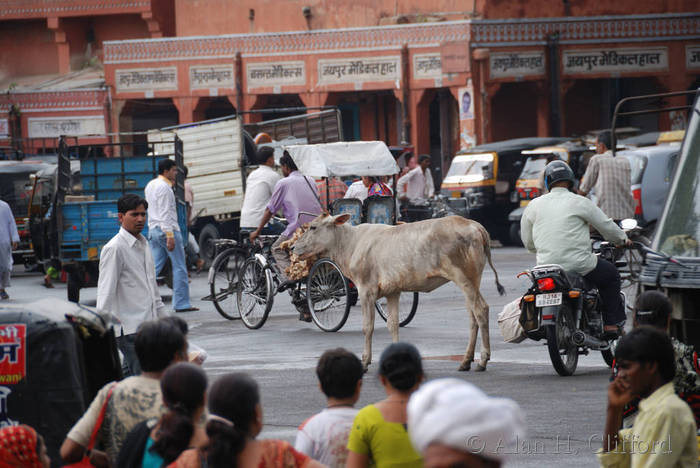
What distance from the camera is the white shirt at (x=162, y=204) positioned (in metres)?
15.0

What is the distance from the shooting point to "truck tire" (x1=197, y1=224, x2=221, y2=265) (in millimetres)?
23031

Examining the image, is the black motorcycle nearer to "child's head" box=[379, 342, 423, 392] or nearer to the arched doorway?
"child's head" box=[379, 342, 423, 392]

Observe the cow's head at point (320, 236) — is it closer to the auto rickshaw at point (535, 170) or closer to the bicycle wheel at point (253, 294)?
the bicycle wheel at point (253, 294)

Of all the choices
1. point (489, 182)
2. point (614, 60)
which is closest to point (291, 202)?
point (489, 182)

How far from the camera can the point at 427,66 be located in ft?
103

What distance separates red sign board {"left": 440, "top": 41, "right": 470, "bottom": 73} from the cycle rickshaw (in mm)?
13773

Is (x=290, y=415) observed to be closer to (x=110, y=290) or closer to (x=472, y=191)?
(x=110, y=290)

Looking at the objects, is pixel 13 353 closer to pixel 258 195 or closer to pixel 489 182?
pixel 258 195

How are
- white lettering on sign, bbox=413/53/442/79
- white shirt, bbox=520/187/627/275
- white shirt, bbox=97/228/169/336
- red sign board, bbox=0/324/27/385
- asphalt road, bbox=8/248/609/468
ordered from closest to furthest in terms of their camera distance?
red sign board, bbox=0/324/27/385
asphalt road, bbox=8/248/609/468
white shirt, bbox=97/228/169/336
white shirt, bbox=520/187/627/275
white lettering on sign, bbox=413/53/442/79

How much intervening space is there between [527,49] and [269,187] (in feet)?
55.5

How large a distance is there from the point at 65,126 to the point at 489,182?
744 inches

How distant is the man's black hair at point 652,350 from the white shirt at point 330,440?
1037 mm

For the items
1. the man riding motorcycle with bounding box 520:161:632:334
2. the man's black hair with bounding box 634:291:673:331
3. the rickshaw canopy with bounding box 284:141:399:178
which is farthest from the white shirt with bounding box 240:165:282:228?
the man's black hair with bounding box 634:291:673:331

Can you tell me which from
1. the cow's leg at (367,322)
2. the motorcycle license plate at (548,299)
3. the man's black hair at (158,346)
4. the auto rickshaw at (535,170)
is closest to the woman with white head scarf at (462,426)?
the man's black hair at (158,346)
